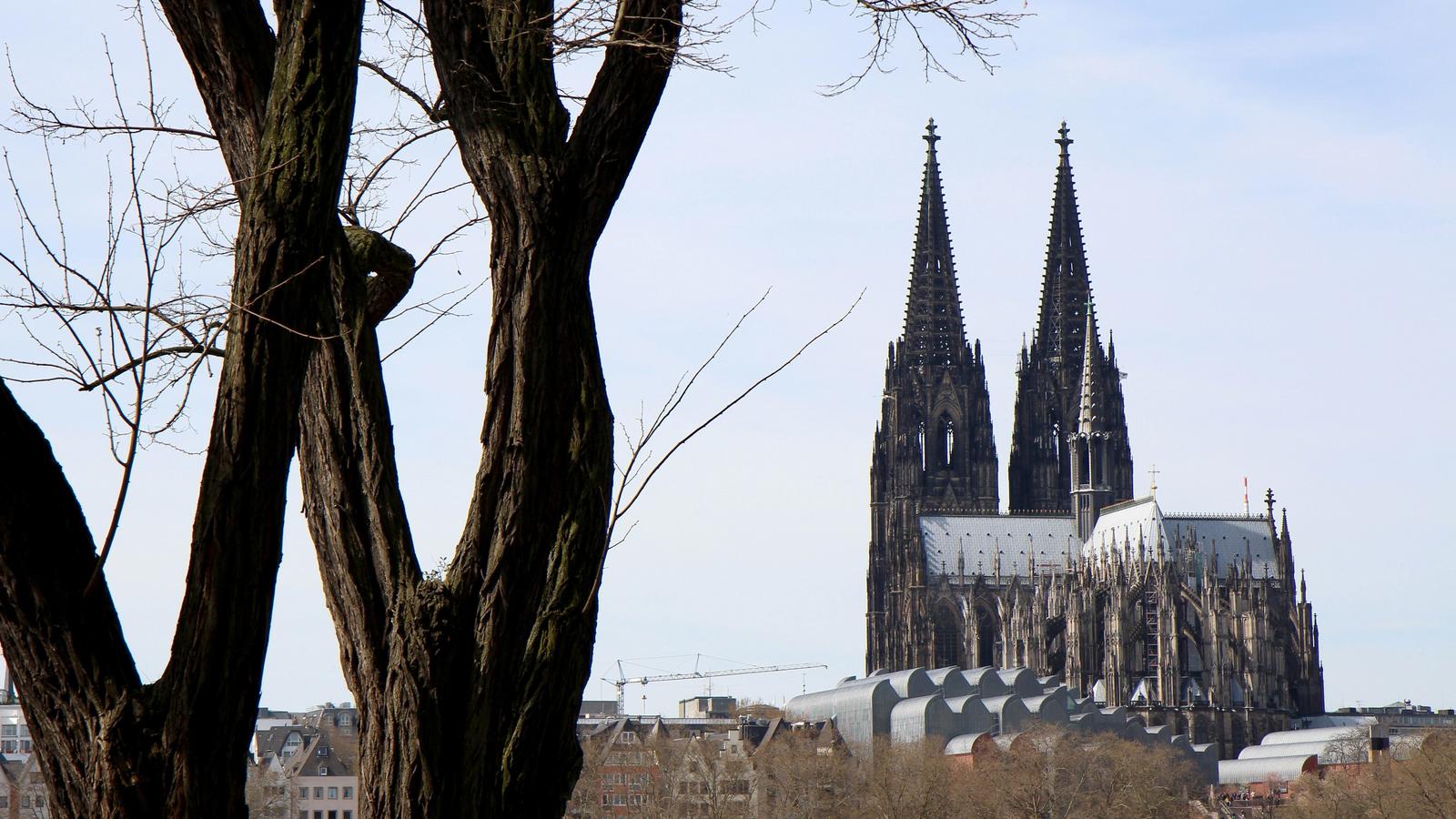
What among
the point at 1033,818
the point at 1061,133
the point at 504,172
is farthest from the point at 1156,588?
the point at 504,172

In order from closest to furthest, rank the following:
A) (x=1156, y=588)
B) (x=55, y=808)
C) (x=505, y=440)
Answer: (x=55, y=808) → (x=505, y=440) → (x=1156, y=588)

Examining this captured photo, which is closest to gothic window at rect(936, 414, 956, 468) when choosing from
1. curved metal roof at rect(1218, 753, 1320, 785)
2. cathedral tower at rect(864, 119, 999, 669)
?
cathedral tower at rect(864, 119, 999, 669)

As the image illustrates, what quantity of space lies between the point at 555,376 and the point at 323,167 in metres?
0.99

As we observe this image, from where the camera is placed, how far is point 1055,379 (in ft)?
379

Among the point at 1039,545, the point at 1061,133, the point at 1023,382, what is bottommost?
the point at 1039,545

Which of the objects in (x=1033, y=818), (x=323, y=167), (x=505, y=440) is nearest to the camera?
(x=323, y=167)

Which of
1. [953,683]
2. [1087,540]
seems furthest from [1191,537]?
[953,683]

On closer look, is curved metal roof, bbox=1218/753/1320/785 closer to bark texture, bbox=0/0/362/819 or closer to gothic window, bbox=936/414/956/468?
gothic window, bbox=936/414/956/468

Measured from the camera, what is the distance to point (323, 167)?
5.86 meters

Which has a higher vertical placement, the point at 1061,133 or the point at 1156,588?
the point at 1061,133

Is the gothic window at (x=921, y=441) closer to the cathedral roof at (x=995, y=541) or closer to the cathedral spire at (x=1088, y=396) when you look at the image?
the cathedral roof at (x=995, y=541)

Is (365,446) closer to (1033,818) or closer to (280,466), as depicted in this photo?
(280,466)

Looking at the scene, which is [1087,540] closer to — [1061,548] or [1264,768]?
[1061,548]

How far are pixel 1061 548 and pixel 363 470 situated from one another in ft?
357
